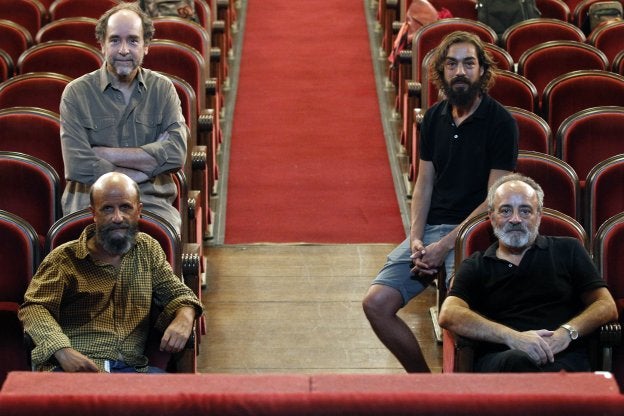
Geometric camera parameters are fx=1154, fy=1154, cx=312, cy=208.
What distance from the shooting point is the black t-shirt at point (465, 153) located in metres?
2.85

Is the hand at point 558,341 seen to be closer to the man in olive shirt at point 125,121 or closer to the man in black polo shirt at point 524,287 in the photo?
the man in black polo shirt at point 524,287

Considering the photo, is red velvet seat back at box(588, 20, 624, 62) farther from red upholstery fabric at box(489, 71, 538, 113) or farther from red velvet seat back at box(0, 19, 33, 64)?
red velvet seat back at box(0, 19, 33, 64)

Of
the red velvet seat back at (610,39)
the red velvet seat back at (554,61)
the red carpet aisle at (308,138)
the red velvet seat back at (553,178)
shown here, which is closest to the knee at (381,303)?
the red velvet seat back at (553,178)

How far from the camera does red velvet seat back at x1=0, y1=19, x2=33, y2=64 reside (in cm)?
460

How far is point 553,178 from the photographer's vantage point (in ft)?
10.4

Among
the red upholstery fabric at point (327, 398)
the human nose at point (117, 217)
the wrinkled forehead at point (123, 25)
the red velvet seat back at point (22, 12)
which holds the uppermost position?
the red upholstery fabric at point (327, 398)

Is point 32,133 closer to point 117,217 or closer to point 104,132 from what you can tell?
point 104,132

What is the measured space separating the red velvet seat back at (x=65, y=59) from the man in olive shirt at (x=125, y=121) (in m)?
1.05

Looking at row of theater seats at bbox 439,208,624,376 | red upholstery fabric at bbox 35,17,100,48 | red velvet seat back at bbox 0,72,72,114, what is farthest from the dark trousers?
red upholstery fabric at bbox 35,17,100,48

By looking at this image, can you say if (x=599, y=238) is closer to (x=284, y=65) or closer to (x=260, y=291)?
(x=260, y=291)

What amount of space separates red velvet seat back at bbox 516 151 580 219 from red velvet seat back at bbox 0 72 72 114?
1.53 meters

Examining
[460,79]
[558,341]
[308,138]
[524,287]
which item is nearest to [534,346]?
[558,341]

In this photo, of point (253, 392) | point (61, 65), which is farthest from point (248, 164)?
point (253, 392)

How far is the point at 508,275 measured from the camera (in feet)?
8.15
